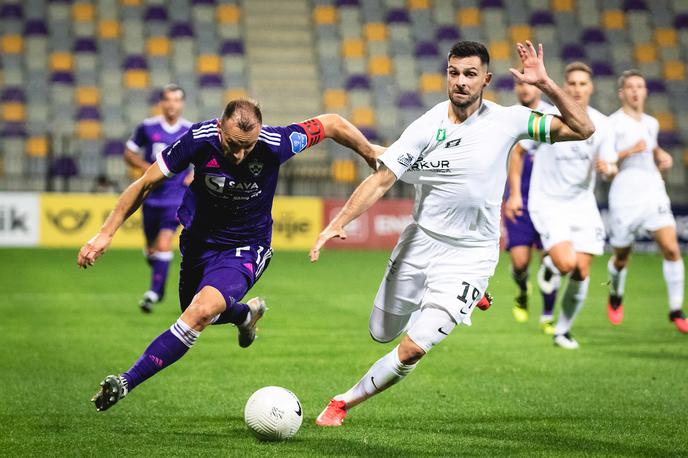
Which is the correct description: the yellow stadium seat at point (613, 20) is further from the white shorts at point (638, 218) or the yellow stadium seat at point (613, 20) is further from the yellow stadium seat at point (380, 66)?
the white shorts at point (638, 218)

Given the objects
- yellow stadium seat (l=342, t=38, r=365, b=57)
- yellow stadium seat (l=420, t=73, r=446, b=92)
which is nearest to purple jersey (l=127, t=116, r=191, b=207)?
yellow stadium seat (l=420, t=73, r=446, b=92)

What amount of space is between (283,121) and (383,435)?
67.6 feet

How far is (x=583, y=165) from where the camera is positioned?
34.1ft

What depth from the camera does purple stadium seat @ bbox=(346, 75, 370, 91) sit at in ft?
91.6

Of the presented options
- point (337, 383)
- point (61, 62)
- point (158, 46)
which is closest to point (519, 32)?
point (158, 46)

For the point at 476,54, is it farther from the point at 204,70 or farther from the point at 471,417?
the point at 204,70

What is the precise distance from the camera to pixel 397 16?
1171 inches

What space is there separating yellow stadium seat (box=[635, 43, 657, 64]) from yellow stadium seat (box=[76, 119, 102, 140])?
14227 millimetres

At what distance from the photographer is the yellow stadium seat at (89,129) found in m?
26.0

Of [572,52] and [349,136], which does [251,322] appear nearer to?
[349,136]

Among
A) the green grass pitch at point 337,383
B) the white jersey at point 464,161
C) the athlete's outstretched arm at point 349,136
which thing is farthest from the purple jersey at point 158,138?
the white jersey at point 464,161

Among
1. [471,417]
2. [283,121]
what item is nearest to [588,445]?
[471,417]

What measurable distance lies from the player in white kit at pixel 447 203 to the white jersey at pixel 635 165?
5.16 m

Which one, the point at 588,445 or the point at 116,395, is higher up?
the point at 116,395
